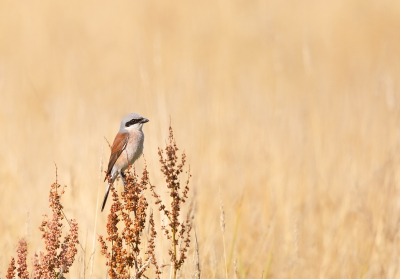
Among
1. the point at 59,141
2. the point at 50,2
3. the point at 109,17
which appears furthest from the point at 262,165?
the point at 50,2

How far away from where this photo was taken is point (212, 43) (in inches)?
388

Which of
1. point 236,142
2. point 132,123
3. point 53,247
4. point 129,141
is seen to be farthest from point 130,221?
point 236,142

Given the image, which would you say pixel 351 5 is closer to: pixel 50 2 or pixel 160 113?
pixel 50 2

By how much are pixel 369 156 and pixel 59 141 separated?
3.62 meters

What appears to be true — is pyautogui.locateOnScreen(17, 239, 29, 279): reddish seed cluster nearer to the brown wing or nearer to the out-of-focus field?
the out-of-focus field

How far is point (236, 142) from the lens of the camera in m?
6.54

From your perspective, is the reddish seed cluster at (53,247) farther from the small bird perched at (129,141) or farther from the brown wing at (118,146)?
the brown wing at (118,146)

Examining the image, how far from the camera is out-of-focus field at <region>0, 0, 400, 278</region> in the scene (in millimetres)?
4629

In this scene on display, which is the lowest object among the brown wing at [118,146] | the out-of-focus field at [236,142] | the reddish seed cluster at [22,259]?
the reddish seed cluster at [22,259]

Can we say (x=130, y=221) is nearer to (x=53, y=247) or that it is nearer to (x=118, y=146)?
(x=53, y=247)

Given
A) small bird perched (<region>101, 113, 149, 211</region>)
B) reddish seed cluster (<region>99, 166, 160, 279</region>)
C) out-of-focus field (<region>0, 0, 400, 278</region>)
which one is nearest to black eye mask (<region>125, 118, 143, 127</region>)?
small bird perched (<region>101, 113, 149, 211</region>)

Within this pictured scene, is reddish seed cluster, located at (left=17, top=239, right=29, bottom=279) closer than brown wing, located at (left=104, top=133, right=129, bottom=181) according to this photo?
Yes

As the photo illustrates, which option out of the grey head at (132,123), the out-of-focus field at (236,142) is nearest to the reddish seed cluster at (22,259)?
the out-of-focus field at (236,142)

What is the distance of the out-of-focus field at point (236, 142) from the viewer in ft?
15.2
